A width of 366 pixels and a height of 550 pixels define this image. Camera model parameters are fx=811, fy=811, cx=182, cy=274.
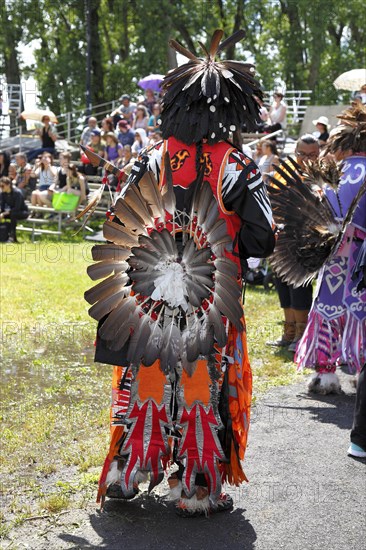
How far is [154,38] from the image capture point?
24.9 metres

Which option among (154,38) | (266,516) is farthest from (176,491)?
(154,38)

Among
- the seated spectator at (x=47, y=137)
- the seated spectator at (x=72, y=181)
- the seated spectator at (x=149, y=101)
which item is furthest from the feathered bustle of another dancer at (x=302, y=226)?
the seated spectator at (x=47, y=137)

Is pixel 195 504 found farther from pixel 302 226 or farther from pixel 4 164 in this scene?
pixel 4 164

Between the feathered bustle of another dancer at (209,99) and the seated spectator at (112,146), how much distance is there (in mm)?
11529

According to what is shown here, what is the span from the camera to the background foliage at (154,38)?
86.0ft

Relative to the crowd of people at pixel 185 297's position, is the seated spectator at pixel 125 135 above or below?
above

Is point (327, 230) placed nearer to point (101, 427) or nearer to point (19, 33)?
point (101, 427)

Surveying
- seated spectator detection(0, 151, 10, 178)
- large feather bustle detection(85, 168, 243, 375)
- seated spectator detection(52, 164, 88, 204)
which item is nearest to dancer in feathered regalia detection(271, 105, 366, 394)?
large feather bustle detection(85, 168, 243, 375)

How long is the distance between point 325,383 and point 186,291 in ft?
8.95

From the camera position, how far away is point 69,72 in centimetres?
2805

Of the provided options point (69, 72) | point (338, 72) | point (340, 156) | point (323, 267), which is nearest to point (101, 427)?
point (323, 267)

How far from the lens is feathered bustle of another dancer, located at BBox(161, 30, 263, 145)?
3627 mm

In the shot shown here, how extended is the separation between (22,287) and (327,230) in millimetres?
5262

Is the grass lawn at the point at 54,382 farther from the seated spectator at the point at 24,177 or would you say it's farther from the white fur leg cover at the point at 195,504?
the seated spectator at the point at 24,177
